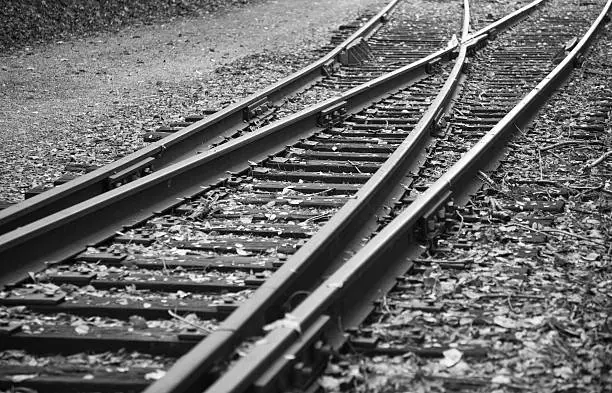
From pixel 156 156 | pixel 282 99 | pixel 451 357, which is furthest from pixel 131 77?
pixel 451 357

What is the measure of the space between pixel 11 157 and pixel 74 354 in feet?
16.4

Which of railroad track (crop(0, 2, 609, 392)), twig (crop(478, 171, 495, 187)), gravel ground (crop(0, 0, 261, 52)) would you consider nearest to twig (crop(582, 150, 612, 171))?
twig (crop(478, 171, 495, 187))

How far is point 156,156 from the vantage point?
26.6 feet

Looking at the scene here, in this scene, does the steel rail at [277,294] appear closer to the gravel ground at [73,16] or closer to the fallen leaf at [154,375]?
the fallen leaf at [154,375]

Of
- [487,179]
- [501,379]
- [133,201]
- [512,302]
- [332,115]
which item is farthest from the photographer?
[332,115]

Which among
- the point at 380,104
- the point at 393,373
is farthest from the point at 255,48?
the point at 393,373

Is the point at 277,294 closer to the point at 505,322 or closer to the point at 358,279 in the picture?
the point at 358,279

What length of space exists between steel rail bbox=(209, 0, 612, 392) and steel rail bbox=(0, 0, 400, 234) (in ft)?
8.15

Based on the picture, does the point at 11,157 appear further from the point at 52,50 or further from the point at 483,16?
the point at 483,16

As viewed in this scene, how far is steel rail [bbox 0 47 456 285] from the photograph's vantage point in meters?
5.67

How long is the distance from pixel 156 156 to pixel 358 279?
3.56m

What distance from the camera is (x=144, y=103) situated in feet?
38.2

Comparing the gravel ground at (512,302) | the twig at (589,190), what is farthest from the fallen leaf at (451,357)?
the twig at (589,190)

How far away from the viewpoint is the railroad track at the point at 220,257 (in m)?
4.29
